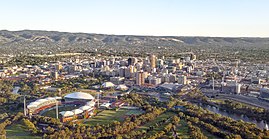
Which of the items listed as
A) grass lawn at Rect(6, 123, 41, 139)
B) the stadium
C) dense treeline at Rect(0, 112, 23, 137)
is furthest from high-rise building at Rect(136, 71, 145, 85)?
grass lawn at Rect(6, 123, 41, 139)

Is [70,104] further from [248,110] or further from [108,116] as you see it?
[248,110]

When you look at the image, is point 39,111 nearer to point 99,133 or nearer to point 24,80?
point 99,133

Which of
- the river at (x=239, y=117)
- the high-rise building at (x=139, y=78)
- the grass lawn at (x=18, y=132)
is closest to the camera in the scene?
the grass lawn at (x=18, y=132)

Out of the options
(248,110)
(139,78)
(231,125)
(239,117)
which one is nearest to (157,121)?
(231,125)

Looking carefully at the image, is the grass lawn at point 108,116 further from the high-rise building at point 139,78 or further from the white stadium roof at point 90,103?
the high-rise building at point 139,78

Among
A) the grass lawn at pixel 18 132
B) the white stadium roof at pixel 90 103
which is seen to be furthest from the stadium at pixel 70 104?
the grass lawn at pixel 18 132

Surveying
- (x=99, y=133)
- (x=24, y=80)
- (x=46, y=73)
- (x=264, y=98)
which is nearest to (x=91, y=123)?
(x=99, y=133)
